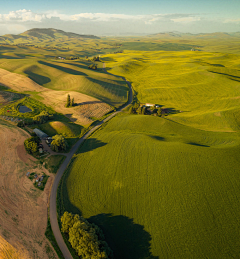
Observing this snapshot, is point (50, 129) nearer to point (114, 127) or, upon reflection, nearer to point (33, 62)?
point (114, 127)

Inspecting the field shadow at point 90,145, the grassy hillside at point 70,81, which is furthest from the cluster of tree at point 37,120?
the grassy hillside at point 70,81

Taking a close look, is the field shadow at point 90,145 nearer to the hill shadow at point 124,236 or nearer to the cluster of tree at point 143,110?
the hill shadow at point 124,236

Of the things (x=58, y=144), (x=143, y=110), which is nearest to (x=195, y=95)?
(x=143, y=110)

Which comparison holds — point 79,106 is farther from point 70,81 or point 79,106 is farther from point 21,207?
point 21,207

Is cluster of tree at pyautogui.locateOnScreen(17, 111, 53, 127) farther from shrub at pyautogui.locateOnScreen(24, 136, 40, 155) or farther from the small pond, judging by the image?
shrub at pyautogui.locateOnScreen(24, 136, 40, 155)

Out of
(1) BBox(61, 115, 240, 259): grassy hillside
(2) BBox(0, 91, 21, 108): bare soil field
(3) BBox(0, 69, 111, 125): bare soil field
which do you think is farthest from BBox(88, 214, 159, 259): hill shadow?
(2) BBox(0, 91, 21, 108): bare soil field
